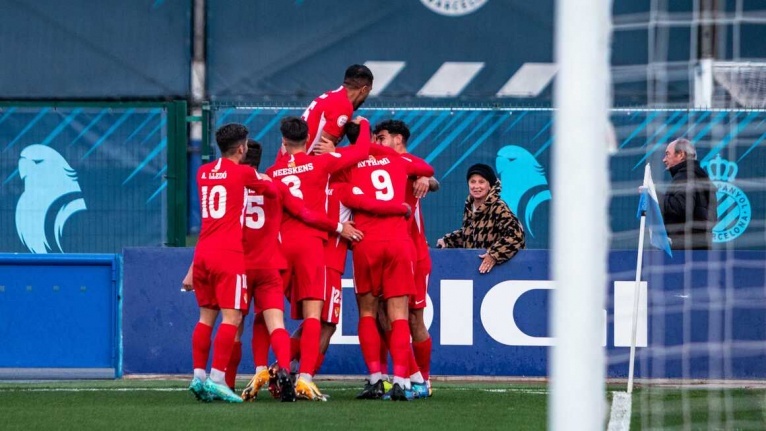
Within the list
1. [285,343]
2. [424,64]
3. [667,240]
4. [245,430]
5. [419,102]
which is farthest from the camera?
[424,64]

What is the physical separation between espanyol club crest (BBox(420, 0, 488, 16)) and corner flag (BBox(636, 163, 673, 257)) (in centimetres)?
531

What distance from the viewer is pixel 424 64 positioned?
14961 mm

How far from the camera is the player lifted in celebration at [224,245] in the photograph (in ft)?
27.6

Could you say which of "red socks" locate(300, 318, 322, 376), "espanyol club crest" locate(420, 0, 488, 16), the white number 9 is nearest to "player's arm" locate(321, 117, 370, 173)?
the white number 9

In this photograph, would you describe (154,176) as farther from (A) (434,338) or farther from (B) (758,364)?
(B) (758,364)

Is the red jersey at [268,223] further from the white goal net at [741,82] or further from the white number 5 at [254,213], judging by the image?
the white goal net at [741,82]

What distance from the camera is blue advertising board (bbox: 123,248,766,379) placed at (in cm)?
1070

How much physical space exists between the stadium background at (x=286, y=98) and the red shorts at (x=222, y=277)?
90.3 inches

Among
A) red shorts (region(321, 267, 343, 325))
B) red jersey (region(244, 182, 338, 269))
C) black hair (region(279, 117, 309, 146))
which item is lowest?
red shorts (region(321, 267, 343, 325))

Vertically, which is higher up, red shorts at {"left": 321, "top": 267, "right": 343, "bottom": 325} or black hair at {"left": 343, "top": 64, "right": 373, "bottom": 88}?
black hair at {"left": 343, "top": 64, "right": 373, "bottom": 88}

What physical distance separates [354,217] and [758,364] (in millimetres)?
3781

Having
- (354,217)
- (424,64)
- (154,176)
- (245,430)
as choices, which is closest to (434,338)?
(354,217)

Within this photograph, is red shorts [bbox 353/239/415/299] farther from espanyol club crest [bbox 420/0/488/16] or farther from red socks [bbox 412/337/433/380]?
espanyol club crest [bbox 420/0/488/16]

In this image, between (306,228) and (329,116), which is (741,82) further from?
(306,228)
